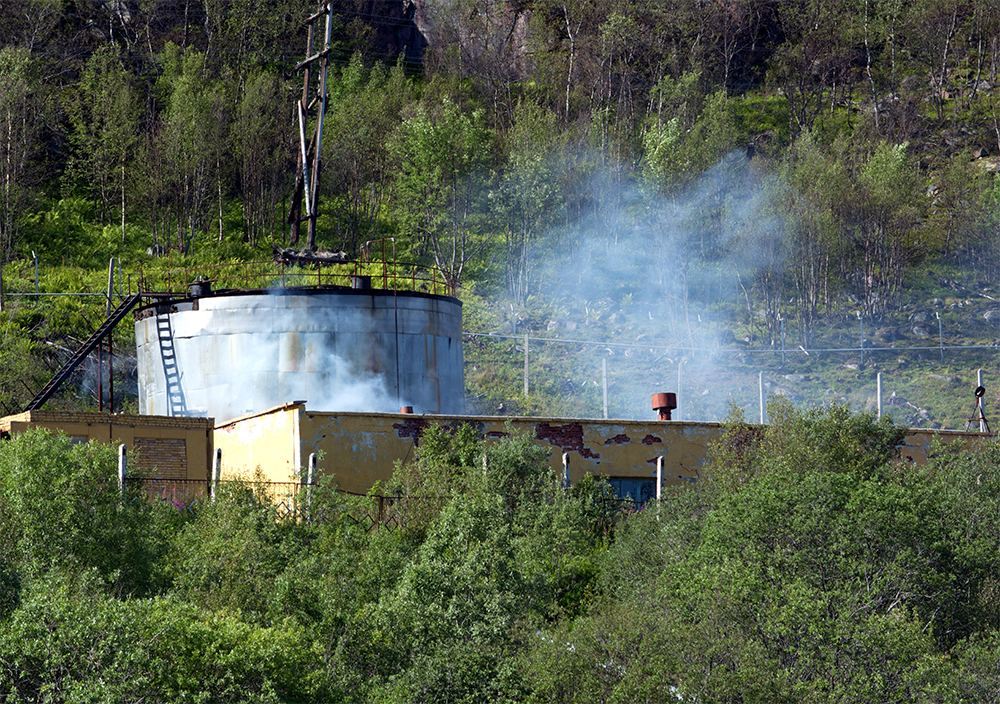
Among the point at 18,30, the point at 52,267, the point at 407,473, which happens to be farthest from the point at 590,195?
the point at 407,473

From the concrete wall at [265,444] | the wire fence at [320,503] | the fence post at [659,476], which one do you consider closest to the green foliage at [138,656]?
the wire fence at [320,503]

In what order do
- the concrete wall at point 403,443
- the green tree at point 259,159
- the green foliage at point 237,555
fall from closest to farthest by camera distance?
the green foliage at point 237,555, the concrete wall at point 403,443, the green tree at point 259,159

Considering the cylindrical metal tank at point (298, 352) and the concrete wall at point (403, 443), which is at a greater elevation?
the cylindrical metal tank at point (298, 352)

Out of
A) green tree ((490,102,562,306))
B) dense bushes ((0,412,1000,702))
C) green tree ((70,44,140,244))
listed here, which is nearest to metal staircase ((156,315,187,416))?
dense bushes ((0,412,1000,702))

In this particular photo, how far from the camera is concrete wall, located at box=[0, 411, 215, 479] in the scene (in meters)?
24.3

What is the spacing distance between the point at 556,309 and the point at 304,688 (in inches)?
1324

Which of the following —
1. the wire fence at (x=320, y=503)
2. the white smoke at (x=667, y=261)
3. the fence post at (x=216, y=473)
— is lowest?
the wire fence at (x=320, y=503)

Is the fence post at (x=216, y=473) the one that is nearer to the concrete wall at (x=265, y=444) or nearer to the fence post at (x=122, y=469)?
the concrete wall at (x=265, y=444)

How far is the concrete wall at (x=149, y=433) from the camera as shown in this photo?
2430 cm

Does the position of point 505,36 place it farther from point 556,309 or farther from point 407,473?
point 407,473

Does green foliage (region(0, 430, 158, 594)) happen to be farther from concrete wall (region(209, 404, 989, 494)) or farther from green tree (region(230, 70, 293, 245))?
green tree (region(230, 70, 293, 245))

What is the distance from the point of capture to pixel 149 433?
25.0 metres

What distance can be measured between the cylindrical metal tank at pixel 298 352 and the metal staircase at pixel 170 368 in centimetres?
Result: 2

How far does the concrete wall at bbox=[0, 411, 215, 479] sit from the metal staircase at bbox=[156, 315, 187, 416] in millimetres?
2575
